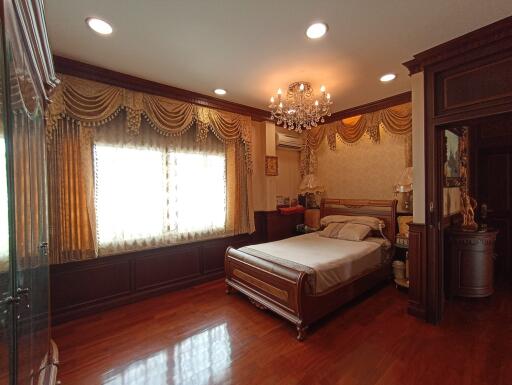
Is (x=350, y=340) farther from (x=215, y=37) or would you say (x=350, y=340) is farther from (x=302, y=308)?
(x=215, y=37)

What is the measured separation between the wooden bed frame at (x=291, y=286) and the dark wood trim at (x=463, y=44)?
6.29ft

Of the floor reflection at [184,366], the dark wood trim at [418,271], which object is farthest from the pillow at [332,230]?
the floor reflection at [184,366]

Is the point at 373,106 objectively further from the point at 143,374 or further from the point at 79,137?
the point at 143,374

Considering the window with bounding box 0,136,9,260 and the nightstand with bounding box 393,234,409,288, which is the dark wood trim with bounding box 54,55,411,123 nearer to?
the nightstand with bounding box 393,234,409,288

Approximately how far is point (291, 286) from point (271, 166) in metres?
2.37

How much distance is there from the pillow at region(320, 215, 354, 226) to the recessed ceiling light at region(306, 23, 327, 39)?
2664 mm

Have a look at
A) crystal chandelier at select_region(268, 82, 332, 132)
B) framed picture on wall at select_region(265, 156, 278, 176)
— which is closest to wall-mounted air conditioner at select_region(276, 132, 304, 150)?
framed picture on wall at select_region(265, 156, 278, 176)

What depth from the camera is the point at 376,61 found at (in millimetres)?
2480

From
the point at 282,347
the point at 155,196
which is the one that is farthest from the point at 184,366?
the point at 155,196

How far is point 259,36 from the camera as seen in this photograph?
2.03 metres

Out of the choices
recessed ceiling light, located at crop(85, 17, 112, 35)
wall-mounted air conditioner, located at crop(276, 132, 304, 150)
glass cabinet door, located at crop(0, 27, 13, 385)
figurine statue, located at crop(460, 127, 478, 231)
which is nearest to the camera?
glass cabinet door, located at crop(0, 27, 13, 385)

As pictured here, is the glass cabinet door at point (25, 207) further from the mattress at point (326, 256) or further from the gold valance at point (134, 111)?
the mattress at point (326, 256)

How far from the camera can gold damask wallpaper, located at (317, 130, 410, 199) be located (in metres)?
3.67

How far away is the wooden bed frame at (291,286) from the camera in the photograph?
2.20 m
